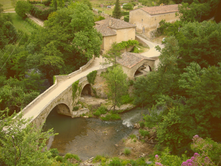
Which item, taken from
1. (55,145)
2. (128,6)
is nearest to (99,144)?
(55,145)

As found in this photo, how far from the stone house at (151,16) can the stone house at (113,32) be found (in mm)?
6938

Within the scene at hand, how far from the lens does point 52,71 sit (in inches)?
1592

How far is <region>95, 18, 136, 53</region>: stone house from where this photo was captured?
47.8 m

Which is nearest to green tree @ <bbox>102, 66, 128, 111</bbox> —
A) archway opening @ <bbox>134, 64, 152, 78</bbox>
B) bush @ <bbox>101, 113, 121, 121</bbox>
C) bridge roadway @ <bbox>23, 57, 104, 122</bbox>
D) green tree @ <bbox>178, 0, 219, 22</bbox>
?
bush @ <bbox>101, 113, 121, 121</bbox>

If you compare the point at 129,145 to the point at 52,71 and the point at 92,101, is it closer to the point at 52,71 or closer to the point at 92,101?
the point at 92,101

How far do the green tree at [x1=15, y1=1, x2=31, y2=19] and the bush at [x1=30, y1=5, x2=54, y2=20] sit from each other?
79.2 inches

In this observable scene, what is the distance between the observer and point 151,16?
2143 inches

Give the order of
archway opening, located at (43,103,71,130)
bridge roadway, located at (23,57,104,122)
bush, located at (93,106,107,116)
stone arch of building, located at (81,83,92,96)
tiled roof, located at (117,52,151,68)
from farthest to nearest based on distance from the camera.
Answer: stone arch of building, located at (81,83,92,96) < tiled roof, located at (117,52,151,68) < bush, located at (93,106,107,116) < archway opening, located at (43,103,71,130) < bridge roadway, located at (23,57,104,122)

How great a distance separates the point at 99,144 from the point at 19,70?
66.3ft

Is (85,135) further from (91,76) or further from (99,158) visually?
(91,76)

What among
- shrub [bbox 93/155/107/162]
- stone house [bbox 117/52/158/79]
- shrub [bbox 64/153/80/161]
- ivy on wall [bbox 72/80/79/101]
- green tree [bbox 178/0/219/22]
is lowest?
shrub [bbox 93/155/107/162]

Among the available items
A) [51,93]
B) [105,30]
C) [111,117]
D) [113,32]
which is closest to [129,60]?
[111,117]

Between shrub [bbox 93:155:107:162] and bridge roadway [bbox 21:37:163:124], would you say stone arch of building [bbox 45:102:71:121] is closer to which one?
bridge roadway [bbox 21:37:163:124]

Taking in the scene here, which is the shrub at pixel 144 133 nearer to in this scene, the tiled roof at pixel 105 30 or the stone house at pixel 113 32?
the stone house at pixel 113 32
